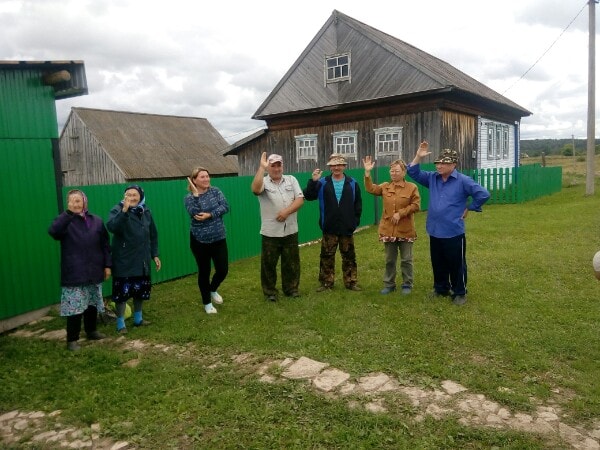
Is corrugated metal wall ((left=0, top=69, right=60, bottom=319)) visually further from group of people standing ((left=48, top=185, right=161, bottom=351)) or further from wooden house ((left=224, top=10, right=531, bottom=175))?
wooden house ((left=224, top=10, right=531, bottom=175))

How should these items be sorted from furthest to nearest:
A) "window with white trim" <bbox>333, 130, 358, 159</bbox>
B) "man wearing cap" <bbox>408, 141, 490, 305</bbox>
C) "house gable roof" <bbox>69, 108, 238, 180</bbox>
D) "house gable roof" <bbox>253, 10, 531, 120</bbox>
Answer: "house gable roof" <bbox>69, 108, 238, 180</bbox> → "window with white trim" <bbox>333, 130, 358, 159</bbox> → "house gable roof" <bbox>253, 10, 531, 120</bbox> → "man wearing cap" <bbox>408, 141, 490, 305</bbox>

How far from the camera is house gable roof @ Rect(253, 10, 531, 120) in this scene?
61.1 ft

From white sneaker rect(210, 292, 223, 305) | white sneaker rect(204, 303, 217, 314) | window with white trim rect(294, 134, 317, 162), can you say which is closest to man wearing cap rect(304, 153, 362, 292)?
white sneaker rect(210, 292, 223, 305)

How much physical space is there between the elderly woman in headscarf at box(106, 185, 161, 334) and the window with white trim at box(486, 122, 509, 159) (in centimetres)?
1988

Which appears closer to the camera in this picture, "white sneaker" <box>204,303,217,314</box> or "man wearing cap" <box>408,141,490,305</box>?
"man wearing cap" <box>408,141,490,305</box>

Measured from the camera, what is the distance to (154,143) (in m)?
30.4

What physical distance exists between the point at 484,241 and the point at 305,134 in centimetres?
1370

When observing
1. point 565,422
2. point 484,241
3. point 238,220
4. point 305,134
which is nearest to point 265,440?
point 565,422

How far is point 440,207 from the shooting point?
5770mm

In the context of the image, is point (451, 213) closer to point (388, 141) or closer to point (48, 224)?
point (48, 224)

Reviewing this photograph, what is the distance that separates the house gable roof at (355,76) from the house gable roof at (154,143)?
5900 mm

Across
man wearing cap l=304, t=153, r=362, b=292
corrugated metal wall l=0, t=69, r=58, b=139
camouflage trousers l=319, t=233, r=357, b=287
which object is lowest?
camouflage trousers l=319, t=233, r=357, b=287

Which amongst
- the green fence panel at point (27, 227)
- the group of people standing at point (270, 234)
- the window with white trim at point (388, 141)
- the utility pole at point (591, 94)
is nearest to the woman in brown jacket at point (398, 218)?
the group of people standing at point (270, 234)

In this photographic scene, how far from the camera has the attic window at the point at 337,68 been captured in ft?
68.9
